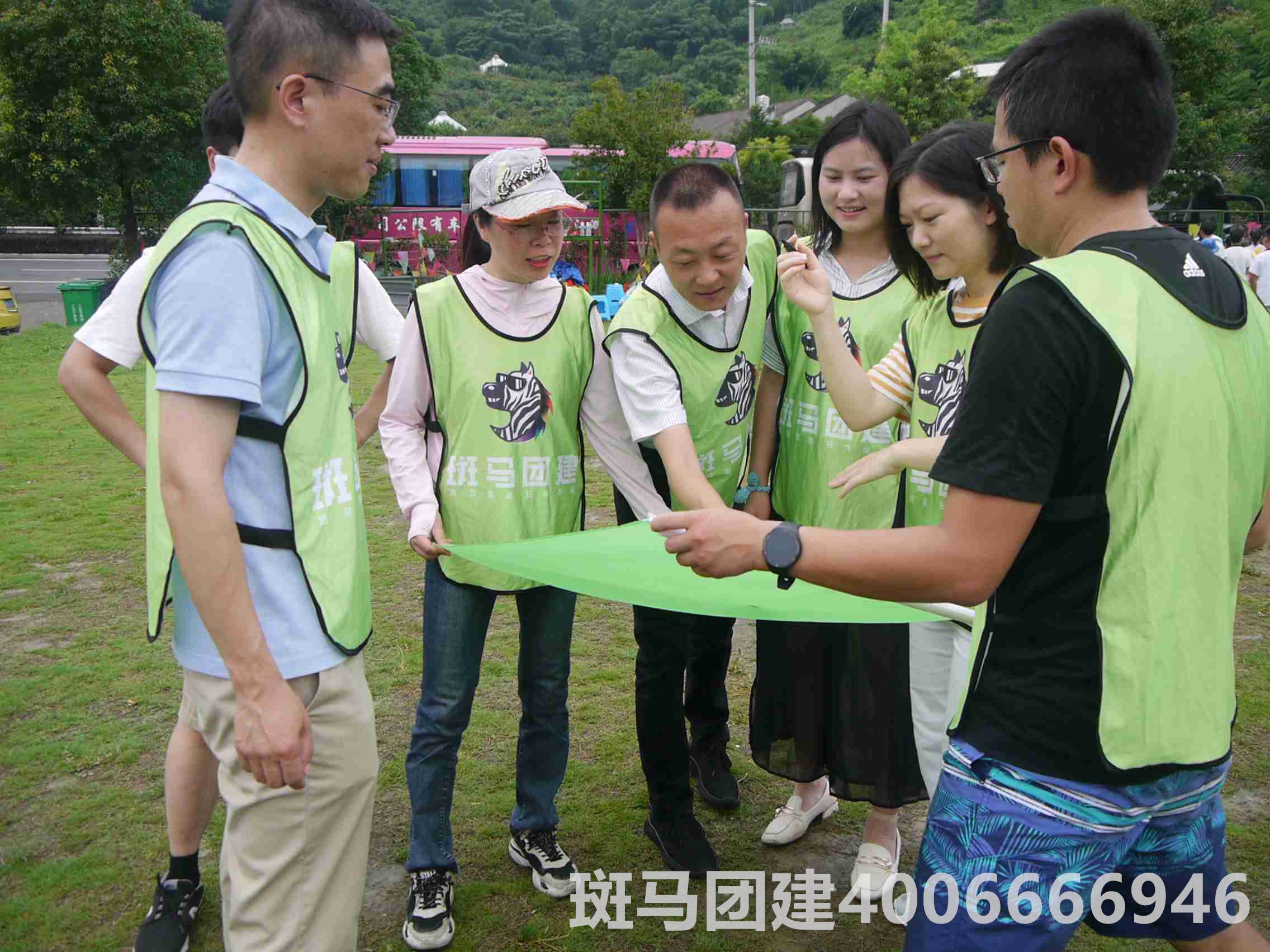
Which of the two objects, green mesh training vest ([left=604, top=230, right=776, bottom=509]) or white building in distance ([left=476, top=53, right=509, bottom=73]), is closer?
green mesh training vest ([left=604, top=230, right=776, bottom=509])

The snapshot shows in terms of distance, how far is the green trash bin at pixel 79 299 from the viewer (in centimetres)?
1723

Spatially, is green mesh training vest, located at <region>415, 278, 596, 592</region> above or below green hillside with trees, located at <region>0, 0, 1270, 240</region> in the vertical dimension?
below

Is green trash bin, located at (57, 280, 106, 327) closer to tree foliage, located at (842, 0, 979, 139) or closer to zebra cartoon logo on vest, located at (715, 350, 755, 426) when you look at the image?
zebra cartoon logo on vest, located at (715, 350, 755, 426)

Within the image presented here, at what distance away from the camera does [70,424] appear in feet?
32.4

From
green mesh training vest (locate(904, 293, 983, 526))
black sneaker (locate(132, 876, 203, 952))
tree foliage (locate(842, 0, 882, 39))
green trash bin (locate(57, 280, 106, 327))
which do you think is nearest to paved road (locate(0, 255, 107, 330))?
green trash bin (locate(57, 280, 106, 327))

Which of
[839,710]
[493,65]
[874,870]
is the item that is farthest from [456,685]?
[493,65]

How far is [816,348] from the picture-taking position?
308 cm

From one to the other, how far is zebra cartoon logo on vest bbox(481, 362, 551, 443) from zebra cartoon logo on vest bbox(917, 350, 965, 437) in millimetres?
1054

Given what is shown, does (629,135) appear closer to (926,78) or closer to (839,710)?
(926,78)

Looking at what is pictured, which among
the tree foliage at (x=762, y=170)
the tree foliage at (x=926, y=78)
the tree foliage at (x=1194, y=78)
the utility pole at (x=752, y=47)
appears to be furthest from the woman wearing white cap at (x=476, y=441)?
the utility pole at (x=752, y=47)

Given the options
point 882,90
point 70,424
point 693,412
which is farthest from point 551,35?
point 693,412

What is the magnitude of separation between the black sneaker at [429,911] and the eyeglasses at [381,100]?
204 centimetres

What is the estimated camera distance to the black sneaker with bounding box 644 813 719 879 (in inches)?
127

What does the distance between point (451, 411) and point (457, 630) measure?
24.4 inches
